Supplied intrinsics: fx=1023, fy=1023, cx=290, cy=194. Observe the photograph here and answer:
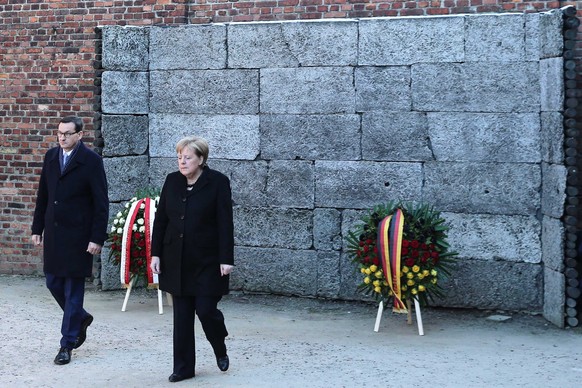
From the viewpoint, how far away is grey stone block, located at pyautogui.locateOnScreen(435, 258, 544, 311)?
990cm

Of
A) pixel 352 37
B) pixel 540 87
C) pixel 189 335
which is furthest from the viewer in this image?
pixel 352 37

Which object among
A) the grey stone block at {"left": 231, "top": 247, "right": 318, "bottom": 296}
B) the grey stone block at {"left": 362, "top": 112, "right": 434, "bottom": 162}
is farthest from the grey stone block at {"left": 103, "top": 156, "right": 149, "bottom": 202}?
the grey stone block at {"left": 362, "top": 112, "right": 434, "bottom": 162}

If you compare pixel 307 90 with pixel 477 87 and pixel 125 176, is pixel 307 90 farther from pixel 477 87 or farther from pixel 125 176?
pixel 125 176

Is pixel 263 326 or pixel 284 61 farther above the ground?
pixel 284 61

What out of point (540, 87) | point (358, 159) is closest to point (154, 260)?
point (358, 159)

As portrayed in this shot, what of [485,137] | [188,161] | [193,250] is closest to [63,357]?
[193,250]

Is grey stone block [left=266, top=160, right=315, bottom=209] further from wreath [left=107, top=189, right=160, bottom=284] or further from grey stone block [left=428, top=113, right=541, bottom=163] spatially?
grey stone block [left=428, top=113, right=541, bottom=163]

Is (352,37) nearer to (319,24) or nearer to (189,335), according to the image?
(319,24)

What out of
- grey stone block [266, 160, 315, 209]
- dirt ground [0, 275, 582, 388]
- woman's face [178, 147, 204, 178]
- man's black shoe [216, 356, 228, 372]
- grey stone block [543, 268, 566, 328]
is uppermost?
woman's face [178, 147, 204, 178]

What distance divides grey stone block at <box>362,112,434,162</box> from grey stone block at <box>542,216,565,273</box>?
4.51ft

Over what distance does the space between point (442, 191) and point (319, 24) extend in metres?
2.17

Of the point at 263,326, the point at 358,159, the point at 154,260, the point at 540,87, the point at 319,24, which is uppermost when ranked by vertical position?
the point at 319,24

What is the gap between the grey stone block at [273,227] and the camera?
35.5ft

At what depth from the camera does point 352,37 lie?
10.5 metres
